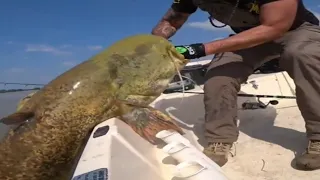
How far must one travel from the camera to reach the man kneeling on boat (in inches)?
113

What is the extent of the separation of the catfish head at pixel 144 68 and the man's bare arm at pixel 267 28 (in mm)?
287

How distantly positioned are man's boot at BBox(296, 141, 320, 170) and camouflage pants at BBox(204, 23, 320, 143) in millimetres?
72

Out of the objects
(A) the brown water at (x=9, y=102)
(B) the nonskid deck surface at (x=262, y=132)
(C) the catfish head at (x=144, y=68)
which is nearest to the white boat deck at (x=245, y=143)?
(B) the nonskid deck surface at (x=262, y=132)

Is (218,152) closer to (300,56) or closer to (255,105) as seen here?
(300,56)

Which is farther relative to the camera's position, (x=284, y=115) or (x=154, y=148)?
(x=284, y=115)

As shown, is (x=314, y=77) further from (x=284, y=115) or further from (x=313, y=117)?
(x=284, y=115)

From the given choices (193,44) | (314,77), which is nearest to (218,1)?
(193,44)

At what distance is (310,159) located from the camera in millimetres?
2723

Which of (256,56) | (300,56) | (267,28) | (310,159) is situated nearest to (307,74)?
(300,56)

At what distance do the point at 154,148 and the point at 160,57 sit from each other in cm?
90

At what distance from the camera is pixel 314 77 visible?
285 centimetres

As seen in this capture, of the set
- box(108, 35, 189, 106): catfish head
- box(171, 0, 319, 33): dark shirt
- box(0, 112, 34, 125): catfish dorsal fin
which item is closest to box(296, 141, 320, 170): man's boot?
box(171, 0, 319, 33): dark shirt

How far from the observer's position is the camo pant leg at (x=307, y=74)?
2855mm

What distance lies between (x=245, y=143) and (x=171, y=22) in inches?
57.3
